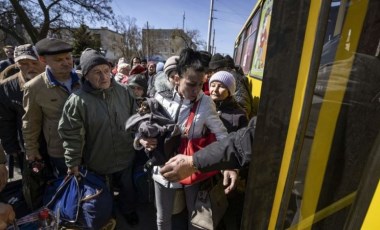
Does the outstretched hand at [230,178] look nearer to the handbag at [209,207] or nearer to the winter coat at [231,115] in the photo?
the handbag at [209,207]

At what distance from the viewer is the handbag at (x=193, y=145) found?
6.16 ft

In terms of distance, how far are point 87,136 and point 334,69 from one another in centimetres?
233

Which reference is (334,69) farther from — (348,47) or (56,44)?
(56,44)

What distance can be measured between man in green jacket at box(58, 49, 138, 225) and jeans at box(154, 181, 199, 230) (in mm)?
745

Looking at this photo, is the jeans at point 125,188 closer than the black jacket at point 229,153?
No

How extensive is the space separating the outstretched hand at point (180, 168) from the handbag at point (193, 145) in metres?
0.38

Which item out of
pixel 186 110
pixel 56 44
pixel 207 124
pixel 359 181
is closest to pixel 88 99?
pixel 56 44

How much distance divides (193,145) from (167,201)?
0.59 metres

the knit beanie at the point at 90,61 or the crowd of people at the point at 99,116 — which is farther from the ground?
the knit beanie at the point at 90,61

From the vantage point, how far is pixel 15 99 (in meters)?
3.08

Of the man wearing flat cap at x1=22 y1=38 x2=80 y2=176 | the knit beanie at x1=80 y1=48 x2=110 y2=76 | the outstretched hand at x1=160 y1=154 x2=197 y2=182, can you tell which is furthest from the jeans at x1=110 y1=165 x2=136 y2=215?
the outstretched hand at x1=160 y1=154 x2=197 y2=182

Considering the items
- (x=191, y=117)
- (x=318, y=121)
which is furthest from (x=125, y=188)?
(x=318, y=121)

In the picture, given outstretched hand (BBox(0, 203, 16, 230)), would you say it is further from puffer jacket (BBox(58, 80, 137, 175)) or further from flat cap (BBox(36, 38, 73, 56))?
flat cap (BBox(36, 38, 73, 56))

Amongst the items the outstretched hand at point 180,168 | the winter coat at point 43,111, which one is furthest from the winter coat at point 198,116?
the winter coat at point 43,111
